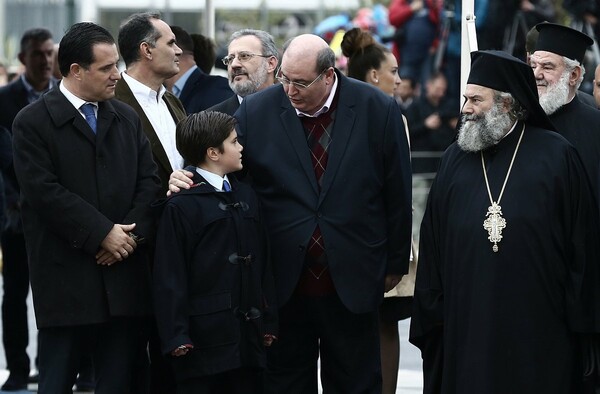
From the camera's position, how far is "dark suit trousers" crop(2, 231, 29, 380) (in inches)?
372

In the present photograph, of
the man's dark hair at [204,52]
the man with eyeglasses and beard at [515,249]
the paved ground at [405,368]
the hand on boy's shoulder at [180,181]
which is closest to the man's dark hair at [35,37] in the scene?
the man's dark hair at [204,52]

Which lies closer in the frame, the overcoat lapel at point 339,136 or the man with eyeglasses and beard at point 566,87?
the overcoat lapel at point 339,136

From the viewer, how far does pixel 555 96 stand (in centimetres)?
748

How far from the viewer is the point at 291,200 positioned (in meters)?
7.10

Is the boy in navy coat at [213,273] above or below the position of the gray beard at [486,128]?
below

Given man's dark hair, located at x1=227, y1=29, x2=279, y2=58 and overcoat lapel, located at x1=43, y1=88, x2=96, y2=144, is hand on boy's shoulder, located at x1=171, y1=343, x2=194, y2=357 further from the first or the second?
man's dark hair, located at x1=227, y1=29, x2=279, y2=58

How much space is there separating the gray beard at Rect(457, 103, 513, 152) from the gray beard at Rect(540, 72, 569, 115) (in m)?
0.85

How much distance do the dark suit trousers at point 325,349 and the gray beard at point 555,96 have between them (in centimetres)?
140

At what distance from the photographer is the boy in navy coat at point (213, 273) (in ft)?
22.0

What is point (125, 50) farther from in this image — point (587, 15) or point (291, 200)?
point (587, 15)

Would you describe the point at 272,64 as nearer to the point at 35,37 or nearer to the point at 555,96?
the point at 555,96

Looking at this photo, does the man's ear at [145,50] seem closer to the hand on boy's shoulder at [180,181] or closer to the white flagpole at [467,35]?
the hand on boy's shoulder at [180,181]

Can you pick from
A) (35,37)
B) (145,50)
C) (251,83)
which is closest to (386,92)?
(251,83)

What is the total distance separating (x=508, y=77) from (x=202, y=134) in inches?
57.9
